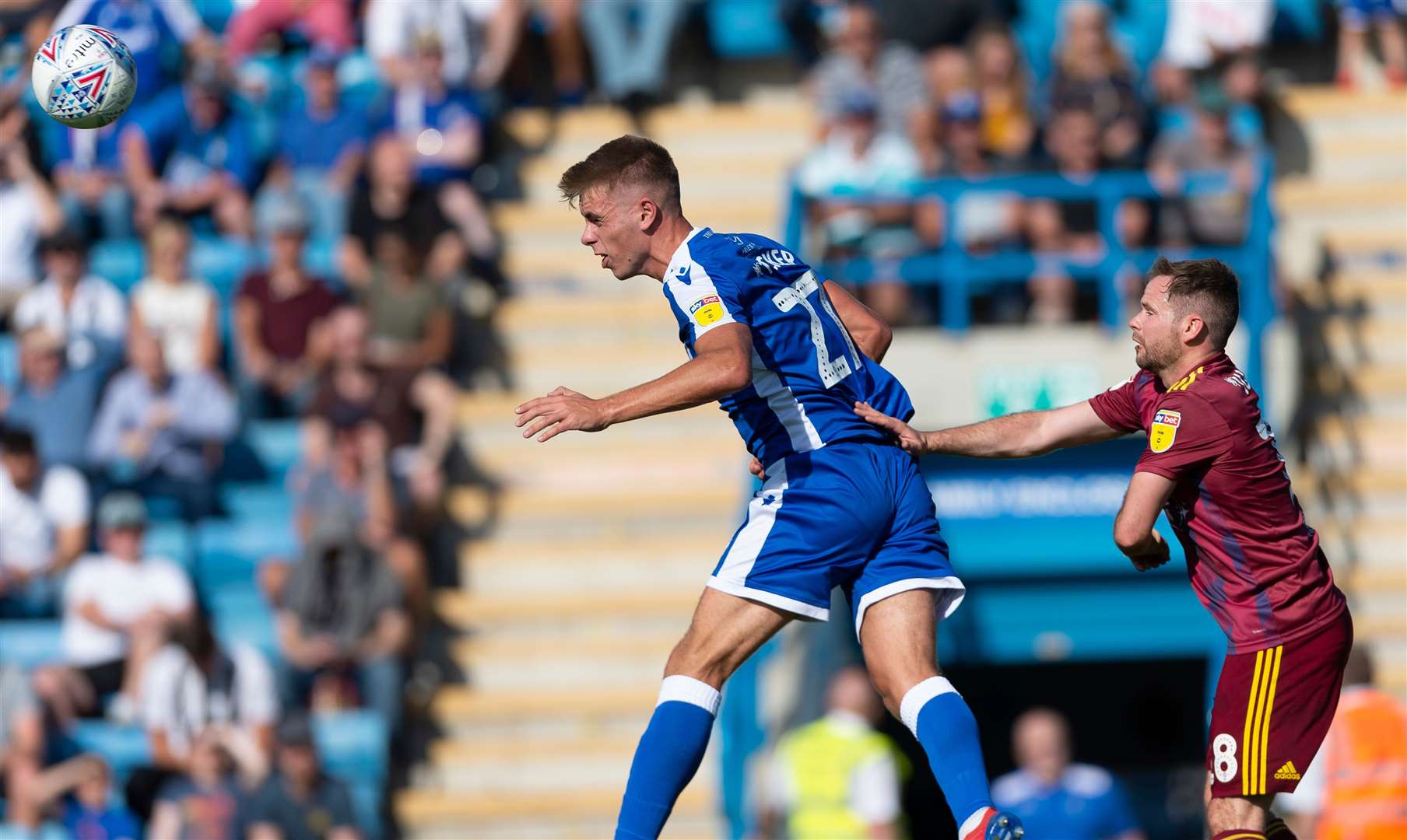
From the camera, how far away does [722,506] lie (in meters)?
12.8

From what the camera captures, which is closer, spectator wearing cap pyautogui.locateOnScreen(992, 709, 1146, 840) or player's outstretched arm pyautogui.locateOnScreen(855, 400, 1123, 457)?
player's outstretched arm pyautogui.locateOnScreen(855, 400, 1123, 457)

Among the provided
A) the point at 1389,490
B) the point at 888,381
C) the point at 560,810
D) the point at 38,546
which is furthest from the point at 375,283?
the point at 888,381

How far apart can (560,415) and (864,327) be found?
1543mm

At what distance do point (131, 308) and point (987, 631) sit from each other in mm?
5800

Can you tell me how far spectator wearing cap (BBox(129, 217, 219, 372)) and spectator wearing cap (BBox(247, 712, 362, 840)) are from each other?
3.14 metres

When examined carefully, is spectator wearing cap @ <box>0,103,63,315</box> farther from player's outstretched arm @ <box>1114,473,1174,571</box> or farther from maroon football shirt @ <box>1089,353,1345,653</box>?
player's outstretched arm @ <box>1114,473,1174,571</box>

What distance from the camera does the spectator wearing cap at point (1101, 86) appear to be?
1320 cm

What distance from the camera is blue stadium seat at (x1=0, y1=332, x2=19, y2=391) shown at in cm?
1373

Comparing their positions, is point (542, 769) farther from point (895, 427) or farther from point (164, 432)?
point (895, 427)

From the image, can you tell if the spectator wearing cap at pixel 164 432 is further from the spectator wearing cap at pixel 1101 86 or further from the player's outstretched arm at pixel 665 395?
the player's outstretched arm at pixel 665 395

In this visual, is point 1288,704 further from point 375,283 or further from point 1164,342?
point 375,283

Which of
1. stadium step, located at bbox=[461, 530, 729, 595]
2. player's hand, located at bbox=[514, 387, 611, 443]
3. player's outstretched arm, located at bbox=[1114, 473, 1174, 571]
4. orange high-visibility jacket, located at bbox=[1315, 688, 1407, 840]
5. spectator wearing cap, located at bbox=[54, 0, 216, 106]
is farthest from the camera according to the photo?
spectator wearing cap, located at bbox=[54, 0, 216, 106]

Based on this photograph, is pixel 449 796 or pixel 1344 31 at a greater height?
pixel 1344 31

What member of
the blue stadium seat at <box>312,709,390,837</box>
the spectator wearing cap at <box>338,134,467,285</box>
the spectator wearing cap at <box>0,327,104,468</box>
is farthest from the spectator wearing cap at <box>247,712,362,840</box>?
the spectator wearing cap at <box>338,134,467,285</box>
